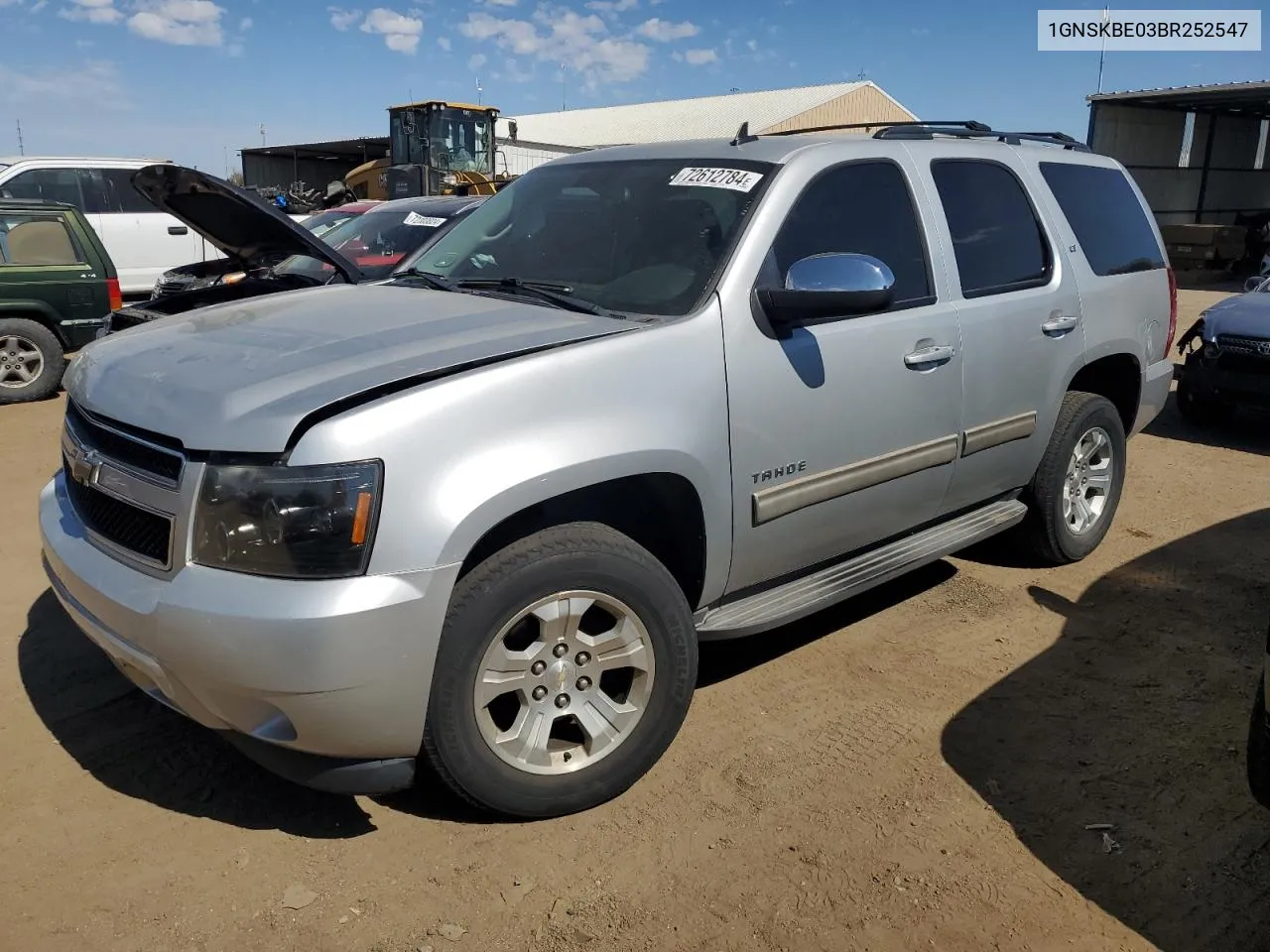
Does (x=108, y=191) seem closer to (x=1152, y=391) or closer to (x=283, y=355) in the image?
(x=283, y=355)

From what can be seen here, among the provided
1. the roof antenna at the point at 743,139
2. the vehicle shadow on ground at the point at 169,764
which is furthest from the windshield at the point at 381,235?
the vehicle shadow on ground at the point at 169,764

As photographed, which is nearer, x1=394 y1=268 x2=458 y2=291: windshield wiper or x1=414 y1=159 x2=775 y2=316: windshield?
x1=414 y1=159 x2=775 y2=316: windshield

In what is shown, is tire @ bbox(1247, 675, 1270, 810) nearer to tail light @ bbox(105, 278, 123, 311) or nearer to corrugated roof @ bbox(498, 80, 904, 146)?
tail light @ bbox(105, 278, 123, 311)

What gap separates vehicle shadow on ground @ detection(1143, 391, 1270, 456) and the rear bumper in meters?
2.74

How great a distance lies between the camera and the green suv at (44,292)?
335 inches

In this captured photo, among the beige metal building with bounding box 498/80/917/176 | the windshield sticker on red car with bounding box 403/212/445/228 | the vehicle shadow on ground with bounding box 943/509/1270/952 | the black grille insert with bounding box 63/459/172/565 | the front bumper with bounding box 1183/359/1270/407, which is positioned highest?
the beige metal building with bounding box 498/80/917/176

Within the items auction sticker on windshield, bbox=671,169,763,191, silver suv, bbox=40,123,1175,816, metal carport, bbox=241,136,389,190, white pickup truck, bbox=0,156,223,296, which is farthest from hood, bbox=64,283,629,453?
metal carport, bbox=241,136,389,190

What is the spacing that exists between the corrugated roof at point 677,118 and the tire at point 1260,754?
1767 inches

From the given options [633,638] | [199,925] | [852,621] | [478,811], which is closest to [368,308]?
[633,638]

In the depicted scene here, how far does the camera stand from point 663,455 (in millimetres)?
2898

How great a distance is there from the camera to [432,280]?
3787mm

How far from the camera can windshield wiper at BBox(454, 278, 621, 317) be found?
323 cm

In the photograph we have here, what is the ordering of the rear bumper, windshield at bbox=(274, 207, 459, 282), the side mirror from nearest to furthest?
1. the side mirror
2. the rear bumper
3. windshield at bbox=(274, 207, 459, 282)

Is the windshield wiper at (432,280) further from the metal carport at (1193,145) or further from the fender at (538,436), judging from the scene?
the metal carport at (1193,145)
